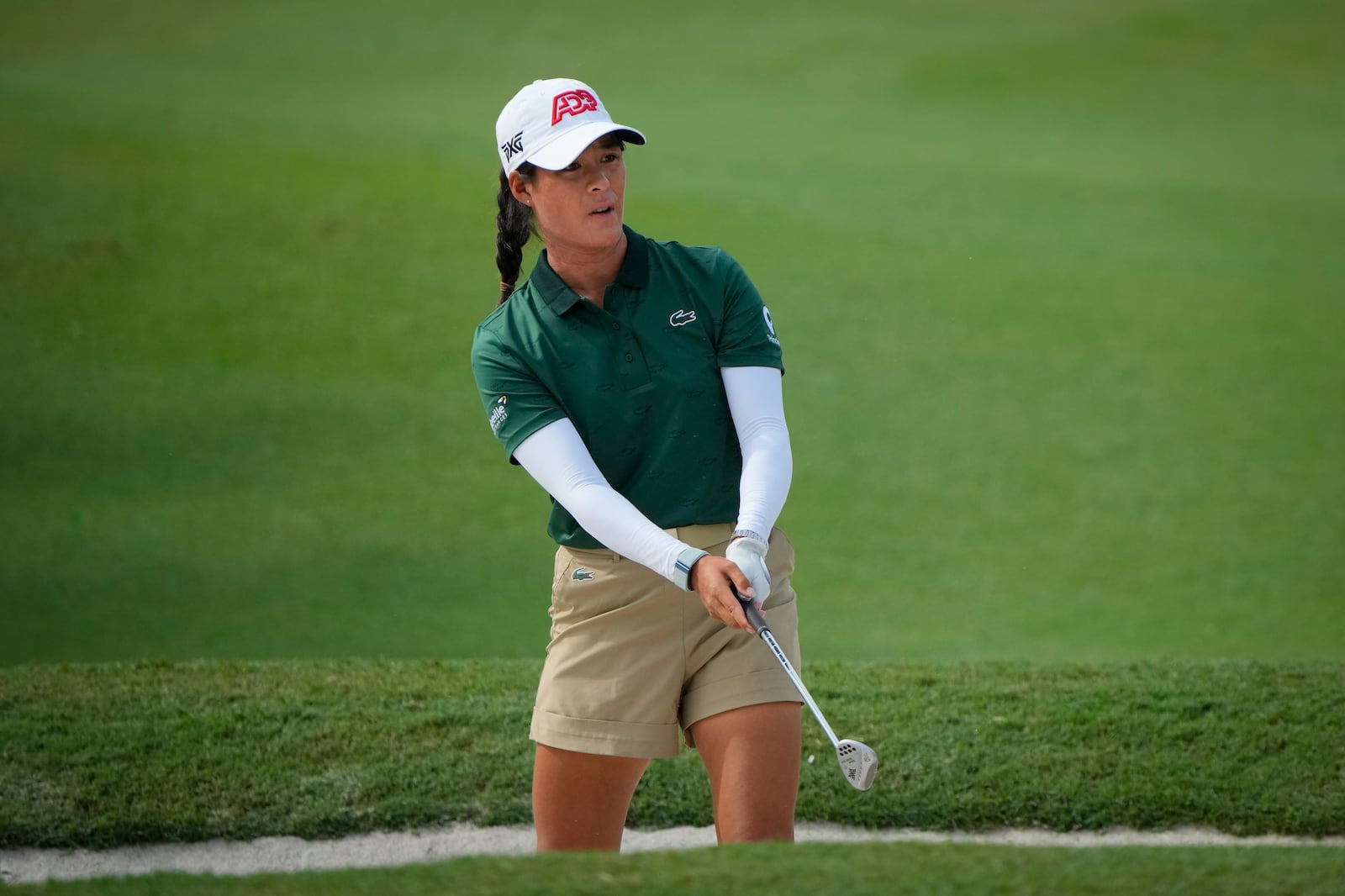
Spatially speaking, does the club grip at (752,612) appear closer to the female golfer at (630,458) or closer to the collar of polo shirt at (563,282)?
the female golfer at (630,458)

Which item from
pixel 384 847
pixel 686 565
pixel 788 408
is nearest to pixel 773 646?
pixel 686 565

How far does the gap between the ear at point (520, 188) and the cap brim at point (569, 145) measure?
97 millimetres

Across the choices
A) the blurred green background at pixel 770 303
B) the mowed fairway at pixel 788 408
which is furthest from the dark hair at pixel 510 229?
the blurred green background at pixel 770 303

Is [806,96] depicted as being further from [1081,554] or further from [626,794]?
[626,794]

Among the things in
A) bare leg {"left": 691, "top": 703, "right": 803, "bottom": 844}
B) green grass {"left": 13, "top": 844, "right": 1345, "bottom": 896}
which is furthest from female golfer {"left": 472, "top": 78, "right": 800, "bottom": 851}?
green grass {"left": 13, "top": 844, "right": 1345, "bottom": 896}

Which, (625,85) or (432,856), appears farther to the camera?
(625,85)

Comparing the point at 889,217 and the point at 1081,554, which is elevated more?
the point at 889,217

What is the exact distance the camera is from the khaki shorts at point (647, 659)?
10.00 ft

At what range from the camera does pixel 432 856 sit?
440 cm

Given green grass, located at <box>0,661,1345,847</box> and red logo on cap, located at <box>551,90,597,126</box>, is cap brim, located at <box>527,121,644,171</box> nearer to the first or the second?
red logo on cap, located at <box>551,90,597,126</box>

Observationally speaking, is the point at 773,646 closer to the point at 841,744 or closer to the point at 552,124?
the point at 841,744

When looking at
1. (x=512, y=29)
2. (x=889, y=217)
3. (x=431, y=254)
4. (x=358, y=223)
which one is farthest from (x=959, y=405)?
(x=512, y=29)

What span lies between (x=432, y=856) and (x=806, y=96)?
12.1 metres

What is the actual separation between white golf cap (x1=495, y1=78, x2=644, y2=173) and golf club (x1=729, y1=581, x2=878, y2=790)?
0.86 metres
